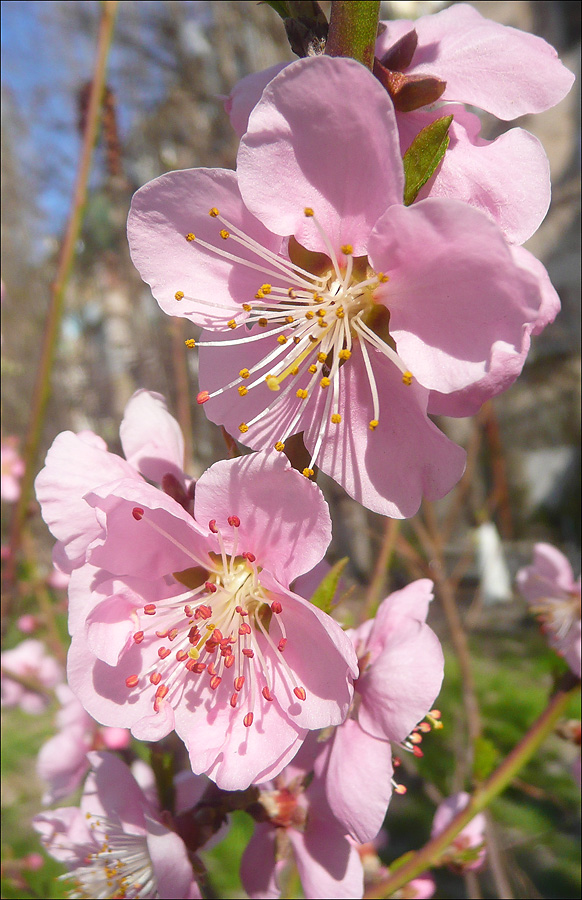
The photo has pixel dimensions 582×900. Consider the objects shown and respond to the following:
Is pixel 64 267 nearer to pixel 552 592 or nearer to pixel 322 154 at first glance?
pixel 322 154

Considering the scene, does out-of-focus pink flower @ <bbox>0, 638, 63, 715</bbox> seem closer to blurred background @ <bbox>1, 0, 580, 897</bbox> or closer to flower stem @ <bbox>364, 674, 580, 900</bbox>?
blurred background @ <bbox>1, 0, 580, 897</bbox>

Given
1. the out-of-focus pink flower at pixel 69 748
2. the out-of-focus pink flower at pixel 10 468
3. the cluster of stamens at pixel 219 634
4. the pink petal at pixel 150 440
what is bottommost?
the out-of-focus pink flower at pixel 10 468

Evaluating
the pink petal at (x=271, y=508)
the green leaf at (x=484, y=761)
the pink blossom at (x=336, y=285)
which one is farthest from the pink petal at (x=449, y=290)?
the green leaf at (x=484, y=761)

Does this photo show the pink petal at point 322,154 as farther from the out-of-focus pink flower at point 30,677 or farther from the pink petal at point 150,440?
the out-of-focus pink flower at point 30,677

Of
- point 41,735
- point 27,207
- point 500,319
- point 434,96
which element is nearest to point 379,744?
point 500,319

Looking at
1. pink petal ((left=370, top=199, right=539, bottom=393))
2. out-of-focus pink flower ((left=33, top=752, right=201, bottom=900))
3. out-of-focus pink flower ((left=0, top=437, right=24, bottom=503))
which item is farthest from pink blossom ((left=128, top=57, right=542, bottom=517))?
out-of-focus pink flower ((left=0, top=437, right=24, bottom=503))

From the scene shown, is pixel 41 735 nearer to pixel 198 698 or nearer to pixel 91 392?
pixel 91 392
